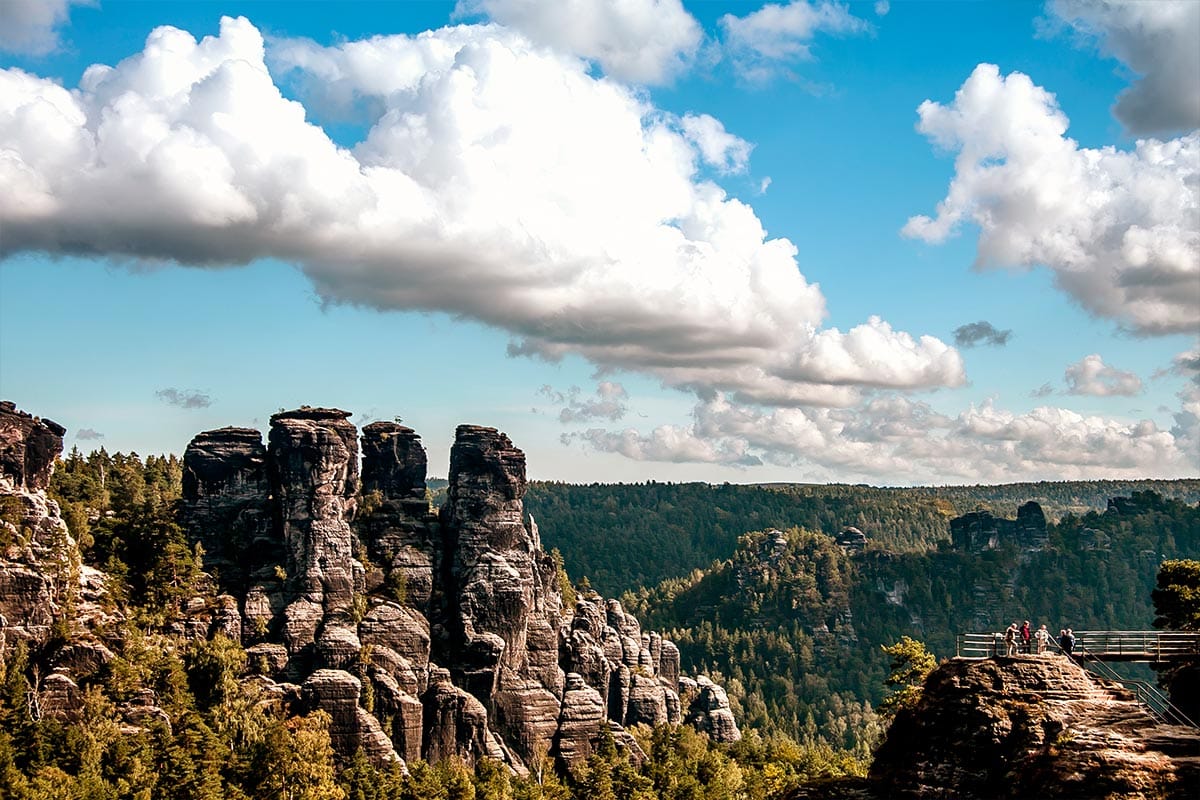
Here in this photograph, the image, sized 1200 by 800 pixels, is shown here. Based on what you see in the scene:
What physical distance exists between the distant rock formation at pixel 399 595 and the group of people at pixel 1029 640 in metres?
105

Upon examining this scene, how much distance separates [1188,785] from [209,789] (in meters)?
105

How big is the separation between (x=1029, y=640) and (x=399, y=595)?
125 metres

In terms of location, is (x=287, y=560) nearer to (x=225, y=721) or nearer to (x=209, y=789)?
(x=225, y=721)

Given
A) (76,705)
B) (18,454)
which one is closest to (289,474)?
(18,454)

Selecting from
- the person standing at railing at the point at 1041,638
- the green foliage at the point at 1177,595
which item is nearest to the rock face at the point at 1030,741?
the person standing at railing at the point at 1041,638

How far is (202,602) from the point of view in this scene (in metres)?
150

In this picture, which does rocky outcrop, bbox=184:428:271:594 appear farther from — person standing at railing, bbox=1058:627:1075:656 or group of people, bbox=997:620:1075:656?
person standing at railing, bbox=1058:627:1075:656

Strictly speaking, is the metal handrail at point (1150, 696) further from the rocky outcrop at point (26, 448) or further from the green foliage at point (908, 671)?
the rocky outcrop at point (26, 448)

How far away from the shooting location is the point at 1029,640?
1930 inches

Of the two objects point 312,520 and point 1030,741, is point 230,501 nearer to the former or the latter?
point 312,520

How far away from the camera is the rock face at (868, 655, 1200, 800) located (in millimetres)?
34562

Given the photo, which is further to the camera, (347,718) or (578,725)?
(578,725)

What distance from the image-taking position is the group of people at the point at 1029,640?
152 feet

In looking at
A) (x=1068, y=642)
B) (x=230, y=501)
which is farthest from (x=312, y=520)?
(x=1068, y=642)
